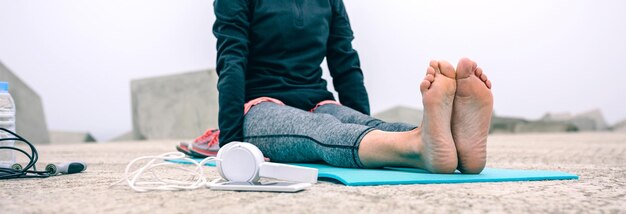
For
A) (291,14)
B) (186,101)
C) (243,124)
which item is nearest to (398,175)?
(243,124)

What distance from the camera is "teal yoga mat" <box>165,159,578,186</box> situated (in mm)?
1073

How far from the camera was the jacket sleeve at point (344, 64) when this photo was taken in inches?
71.0

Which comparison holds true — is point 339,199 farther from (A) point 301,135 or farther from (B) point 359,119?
(B) point 359,119

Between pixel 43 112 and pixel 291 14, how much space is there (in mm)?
4039

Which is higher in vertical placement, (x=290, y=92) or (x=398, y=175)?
(x=290, y=92)

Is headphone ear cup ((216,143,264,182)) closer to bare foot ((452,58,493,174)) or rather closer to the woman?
the woman

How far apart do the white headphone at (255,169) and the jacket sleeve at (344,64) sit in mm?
769

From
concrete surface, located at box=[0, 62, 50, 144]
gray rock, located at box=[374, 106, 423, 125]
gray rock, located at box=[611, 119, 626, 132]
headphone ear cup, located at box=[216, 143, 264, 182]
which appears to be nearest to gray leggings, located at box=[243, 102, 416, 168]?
headphone ear cup, located at box=[216, 143, 264, 182]

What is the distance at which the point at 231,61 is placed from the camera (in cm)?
152

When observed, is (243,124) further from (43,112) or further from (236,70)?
(43,112)

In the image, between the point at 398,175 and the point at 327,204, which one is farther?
the point at 398,175

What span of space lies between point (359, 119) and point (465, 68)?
0.49 m

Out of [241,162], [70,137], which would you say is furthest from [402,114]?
[241,162]

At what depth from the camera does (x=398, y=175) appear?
3.79 ft
